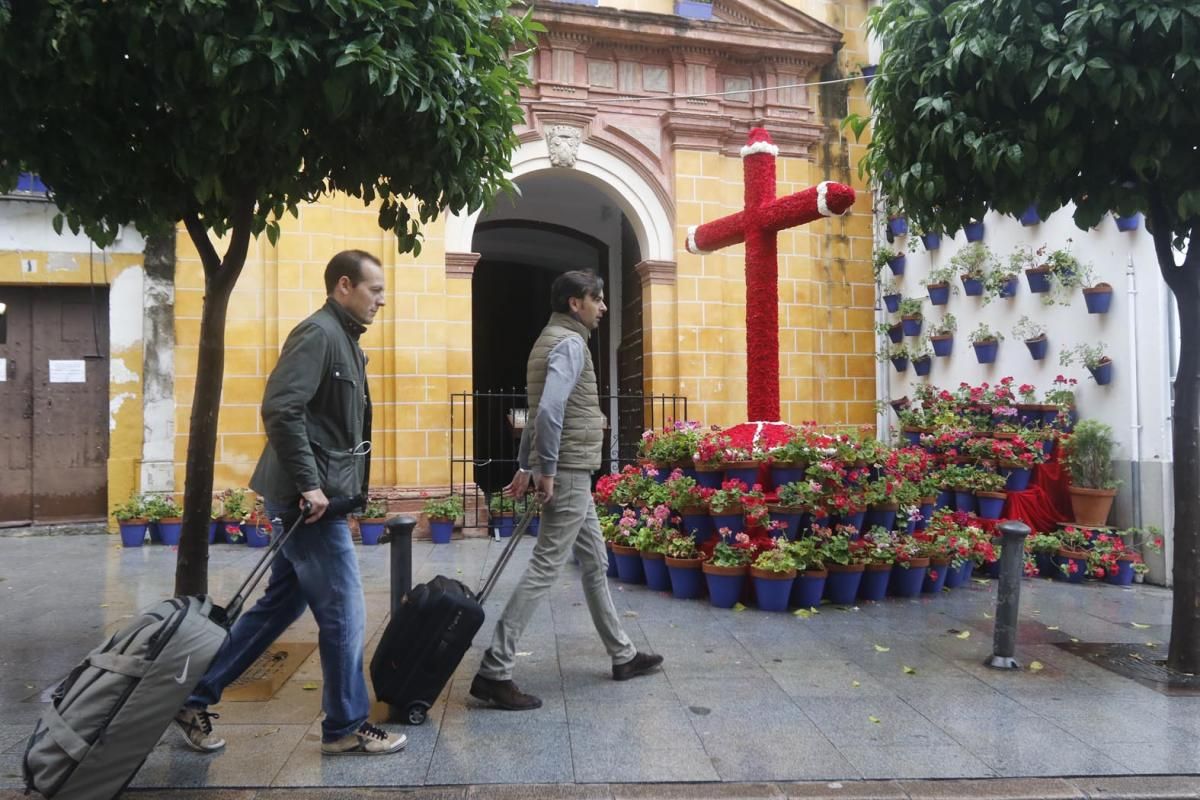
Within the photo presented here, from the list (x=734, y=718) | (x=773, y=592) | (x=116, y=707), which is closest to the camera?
(x=116, y=707)

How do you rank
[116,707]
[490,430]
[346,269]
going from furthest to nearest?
[490,430] → [346,269] → [116,707]

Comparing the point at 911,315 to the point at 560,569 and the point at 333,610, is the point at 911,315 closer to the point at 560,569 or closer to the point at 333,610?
the point at 560,569

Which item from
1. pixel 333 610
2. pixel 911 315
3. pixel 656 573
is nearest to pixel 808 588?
pixel 656 573

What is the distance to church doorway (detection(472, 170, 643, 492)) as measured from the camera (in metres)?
10.4

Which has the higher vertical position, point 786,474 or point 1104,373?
point 1104,373

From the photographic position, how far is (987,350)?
28.4 feet

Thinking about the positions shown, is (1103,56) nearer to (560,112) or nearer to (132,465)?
(560,112)

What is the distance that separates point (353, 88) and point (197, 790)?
9.04 ft

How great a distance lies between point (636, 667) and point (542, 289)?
11.9 metres

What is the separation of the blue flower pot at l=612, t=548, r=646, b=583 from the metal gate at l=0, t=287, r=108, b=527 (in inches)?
225

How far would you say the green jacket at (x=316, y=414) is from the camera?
308 centimetres

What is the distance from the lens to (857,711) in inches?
150

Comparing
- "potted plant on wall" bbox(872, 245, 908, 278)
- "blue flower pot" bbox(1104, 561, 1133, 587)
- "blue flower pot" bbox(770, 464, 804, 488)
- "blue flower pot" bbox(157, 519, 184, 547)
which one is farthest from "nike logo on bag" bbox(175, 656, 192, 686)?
"potted plant on wall" bbox(872, 245, 908, 278)

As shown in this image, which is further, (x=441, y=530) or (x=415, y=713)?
(x=441, y=530)
